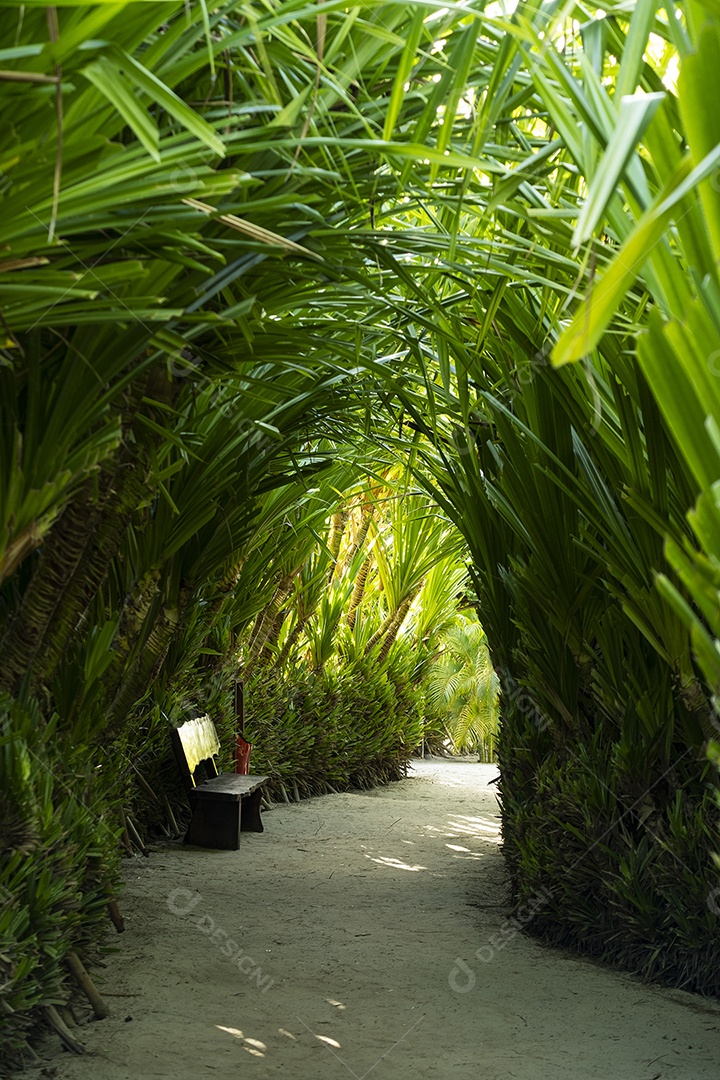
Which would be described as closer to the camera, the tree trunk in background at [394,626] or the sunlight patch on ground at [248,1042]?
the sunlight patch on ground at [248,1042]

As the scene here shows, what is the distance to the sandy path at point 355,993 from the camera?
6.29ft

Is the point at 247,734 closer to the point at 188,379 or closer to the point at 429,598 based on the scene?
the point at 429,598

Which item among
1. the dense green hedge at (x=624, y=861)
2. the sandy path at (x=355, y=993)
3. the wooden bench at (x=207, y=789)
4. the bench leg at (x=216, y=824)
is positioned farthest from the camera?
the bench leg at (x=216, y=824)

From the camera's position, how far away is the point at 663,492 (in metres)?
1.71

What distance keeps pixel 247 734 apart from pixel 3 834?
3506 millimetres

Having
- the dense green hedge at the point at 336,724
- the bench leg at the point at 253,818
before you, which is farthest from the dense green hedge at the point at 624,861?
the dense green hedge at the point at 336,724

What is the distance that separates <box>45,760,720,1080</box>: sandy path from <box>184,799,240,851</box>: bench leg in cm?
25

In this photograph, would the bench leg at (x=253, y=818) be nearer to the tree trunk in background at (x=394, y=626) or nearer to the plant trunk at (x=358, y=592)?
the tree trunk in background at (x=394, y=626)

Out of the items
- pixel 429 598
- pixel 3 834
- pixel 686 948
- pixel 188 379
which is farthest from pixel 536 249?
→ pixel 429 598

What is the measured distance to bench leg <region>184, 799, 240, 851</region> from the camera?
406 centimetres

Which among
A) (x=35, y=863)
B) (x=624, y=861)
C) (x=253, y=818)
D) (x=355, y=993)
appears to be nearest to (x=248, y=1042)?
(x=355, y=993)

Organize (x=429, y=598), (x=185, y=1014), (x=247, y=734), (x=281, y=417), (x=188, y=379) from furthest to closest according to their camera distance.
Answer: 1. (x=429, y=598)
2. (x=247, y=734)
3. (x=281, y=417)
4. (x=185, y=1014)
5. (x=188, y=379)

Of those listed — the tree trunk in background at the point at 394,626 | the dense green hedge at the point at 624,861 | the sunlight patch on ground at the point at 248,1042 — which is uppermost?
the tree trunk in background at the point at 394,626

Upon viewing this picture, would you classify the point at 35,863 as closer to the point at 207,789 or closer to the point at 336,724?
the point at 207,789
